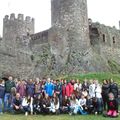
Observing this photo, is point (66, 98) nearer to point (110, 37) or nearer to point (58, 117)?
point (58, 117)

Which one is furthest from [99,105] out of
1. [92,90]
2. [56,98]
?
[56,98]

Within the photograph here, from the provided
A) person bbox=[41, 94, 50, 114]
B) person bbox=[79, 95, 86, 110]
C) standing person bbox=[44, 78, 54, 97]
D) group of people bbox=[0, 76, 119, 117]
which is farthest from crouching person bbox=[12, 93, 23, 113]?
person bbox=[79, 95, 86, 110]

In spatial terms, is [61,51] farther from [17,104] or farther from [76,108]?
[17,104]

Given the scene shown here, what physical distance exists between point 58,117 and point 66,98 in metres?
1.87

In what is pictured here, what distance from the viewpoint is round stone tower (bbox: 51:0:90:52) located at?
37719mm

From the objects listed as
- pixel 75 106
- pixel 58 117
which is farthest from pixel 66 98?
pixel 58 117

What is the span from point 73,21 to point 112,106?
19.9 meters

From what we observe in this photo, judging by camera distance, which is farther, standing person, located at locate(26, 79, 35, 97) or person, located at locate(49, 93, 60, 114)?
standing person, located at locate(26, 79, 35, 97)

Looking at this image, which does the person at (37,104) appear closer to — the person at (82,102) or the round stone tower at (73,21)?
the person at (82,102)

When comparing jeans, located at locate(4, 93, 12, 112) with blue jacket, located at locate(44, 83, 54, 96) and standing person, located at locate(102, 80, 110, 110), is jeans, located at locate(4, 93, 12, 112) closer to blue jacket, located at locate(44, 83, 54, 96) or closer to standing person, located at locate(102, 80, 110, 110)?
blue jacket, located at locate(44, 83, 54, 96)

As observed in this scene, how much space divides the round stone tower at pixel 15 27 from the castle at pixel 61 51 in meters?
11.7

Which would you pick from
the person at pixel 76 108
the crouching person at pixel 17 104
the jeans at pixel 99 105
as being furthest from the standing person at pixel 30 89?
the jeans at pixel 99 105

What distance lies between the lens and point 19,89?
66.0 feet

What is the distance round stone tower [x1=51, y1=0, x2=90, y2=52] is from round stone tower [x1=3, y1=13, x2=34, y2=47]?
15511 mm
